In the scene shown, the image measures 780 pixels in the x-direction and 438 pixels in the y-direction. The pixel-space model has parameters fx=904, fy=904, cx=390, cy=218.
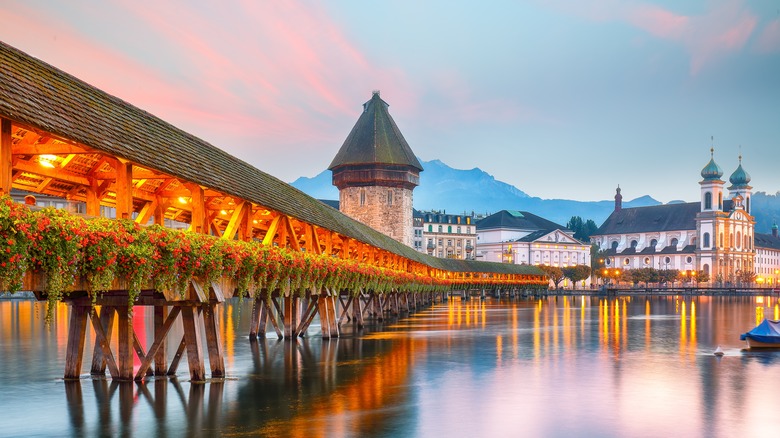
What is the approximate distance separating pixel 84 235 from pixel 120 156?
402 centimetres

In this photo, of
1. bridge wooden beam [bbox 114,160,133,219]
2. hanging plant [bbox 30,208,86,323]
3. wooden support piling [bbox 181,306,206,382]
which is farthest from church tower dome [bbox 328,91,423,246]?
hanging plant [bbox 30,208,86,323]

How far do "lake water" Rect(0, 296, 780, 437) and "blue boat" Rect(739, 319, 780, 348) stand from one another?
1067mm

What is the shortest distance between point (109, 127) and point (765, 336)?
30.8 m

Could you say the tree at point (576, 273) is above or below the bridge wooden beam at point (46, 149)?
below

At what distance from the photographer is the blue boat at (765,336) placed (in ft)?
131

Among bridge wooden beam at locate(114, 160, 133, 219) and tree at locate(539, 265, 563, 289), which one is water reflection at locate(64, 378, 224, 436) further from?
tree at locate(539, 265, 563, 289)

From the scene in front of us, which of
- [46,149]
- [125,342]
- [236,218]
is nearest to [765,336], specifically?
[236,218]

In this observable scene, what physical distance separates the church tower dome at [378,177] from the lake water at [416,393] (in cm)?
6750

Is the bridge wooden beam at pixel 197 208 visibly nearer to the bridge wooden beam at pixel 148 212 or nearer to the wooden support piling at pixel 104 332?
the bridge wooden beam at pixel 148 212

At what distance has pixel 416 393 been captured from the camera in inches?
1013

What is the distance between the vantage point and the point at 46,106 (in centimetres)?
1809

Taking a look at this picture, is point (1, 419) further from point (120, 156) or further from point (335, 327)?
point (335, 327)

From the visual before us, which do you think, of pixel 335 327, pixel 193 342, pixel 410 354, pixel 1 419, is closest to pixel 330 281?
pixel 410 354

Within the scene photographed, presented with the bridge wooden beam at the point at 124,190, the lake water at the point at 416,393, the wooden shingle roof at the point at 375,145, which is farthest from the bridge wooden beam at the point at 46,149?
the wooden shingle roof at the point at 375,145
